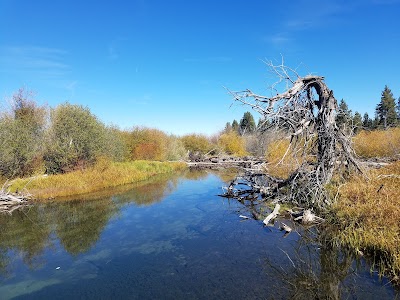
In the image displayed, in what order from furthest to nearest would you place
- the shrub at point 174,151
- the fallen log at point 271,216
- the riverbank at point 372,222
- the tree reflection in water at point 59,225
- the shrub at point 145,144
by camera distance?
the shrub at point 174,151
the shrub at point 145,144
the fallen log at point 271,216
the tree reflection in water at point 59,225
the riverbank at point 372,222

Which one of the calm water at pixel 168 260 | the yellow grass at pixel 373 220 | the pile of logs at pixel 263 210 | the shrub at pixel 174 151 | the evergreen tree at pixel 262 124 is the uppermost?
the evergreen tree at pixel 262 124

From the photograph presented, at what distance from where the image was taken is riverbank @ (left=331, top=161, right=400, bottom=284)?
22.1ft

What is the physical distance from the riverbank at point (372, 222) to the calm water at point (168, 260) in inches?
19.6

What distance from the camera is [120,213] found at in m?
14.1

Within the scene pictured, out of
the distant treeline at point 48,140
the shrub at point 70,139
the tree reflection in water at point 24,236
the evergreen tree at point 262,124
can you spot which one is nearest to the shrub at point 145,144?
the distant treeline at point 48,140

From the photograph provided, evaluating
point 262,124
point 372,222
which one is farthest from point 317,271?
point 262,124

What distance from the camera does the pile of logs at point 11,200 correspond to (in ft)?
50.4

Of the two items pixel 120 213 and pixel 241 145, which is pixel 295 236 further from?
pixel 241 145

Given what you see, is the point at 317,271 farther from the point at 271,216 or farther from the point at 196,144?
the point at 196,144

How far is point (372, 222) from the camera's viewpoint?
302 inches

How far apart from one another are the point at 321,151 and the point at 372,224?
4.49 metres

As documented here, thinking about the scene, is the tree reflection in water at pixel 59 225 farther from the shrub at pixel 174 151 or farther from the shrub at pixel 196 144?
the shrub at pixel 196 144

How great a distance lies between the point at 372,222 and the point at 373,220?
0.06 meters

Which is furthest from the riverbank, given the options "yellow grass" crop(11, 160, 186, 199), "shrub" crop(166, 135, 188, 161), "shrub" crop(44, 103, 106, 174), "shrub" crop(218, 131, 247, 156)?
"shrub" crop(218, 131, 247, 156)
